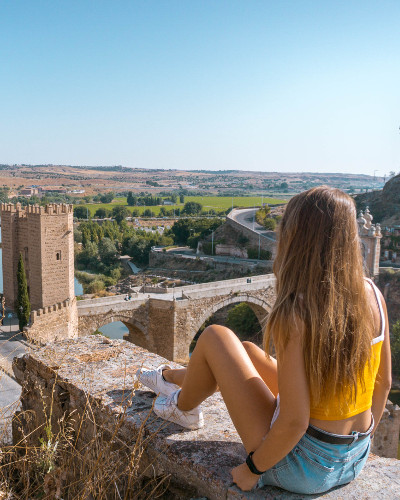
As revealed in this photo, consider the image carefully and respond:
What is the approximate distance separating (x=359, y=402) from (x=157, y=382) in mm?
885

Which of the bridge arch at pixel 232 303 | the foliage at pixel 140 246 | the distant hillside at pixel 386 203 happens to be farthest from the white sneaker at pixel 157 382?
the foliage at pixel 140 246

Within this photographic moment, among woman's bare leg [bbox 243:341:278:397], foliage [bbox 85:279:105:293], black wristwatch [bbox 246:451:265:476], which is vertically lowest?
foliage [bbox 85:279:105:293]

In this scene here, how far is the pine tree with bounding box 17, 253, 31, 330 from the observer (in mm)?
12445

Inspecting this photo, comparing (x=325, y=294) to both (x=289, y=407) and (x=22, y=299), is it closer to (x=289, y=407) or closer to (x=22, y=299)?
(x=289, y=407)

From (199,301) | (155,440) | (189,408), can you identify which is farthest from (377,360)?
(199,301)

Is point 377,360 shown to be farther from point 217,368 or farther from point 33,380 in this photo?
point 33,380

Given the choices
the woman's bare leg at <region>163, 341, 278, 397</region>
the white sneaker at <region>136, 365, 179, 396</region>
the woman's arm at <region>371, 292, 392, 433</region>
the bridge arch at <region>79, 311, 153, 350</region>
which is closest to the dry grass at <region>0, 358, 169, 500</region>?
the white sneaker at <region>136, 365, 179, 396</region>

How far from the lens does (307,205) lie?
1603 mm

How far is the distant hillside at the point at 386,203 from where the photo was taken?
35.3 m

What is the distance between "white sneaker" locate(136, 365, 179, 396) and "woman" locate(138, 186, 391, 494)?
1.53 ft

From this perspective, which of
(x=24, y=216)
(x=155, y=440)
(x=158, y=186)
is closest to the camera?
(x=155, y=440)

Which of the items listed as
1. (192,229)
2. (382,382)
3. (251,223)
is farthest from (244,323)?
(382,382)

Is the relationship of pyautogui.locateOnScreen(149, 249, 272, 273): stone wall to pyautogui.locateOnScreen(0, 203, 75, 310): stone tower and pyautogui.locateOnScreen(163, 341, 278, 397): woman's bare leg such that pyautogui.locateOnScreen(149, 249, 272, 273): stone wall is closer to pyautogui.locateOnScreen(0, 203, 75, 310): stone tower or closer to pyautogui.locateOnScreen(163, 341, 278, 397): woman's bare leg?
pyautogui.locateOnScreen(0, 203, 75, 310): stone tower

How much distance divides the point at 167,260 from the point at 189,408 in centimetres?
3447
